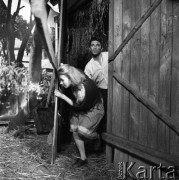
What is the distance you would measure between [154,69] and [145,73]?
0.17 metres

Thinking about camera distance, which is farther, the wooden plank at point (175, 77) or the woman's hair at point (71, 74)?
the woman's hair at point (71, 74)

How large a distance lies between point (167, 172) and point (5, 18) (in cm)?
1106

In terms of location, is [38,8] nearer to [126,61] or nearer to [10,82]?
[126,61]

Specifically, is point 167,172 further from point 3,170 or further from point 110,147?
point 3,170

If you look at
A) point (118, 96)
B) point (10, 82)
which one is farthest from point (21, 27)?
point (118, 96)

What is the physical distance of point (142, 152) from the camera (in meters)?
3.16

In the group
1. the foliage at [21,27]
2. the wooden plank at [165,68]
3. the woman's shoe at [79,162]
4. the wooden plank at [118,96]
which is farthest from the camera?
the foliage at [21,27]

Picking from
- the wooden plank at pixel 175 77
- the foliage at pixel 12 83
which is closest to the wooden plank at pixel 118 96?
the wooden plank at pixel 175 77

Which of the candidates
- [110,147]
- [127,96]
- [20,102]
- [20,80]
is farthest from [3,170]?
[20,80]

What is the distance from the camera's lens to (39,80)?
9.21m

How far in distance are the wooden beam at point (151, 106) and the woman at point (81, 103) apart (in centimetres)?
50

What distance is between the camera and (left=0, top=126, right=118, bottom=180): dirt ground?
3502 millimetres

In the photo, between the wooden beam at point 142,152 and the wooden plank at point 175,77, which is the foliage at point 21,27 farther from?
the wooden plank at point 175,77

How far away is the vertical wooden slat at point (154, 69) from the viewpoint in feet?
9.78
